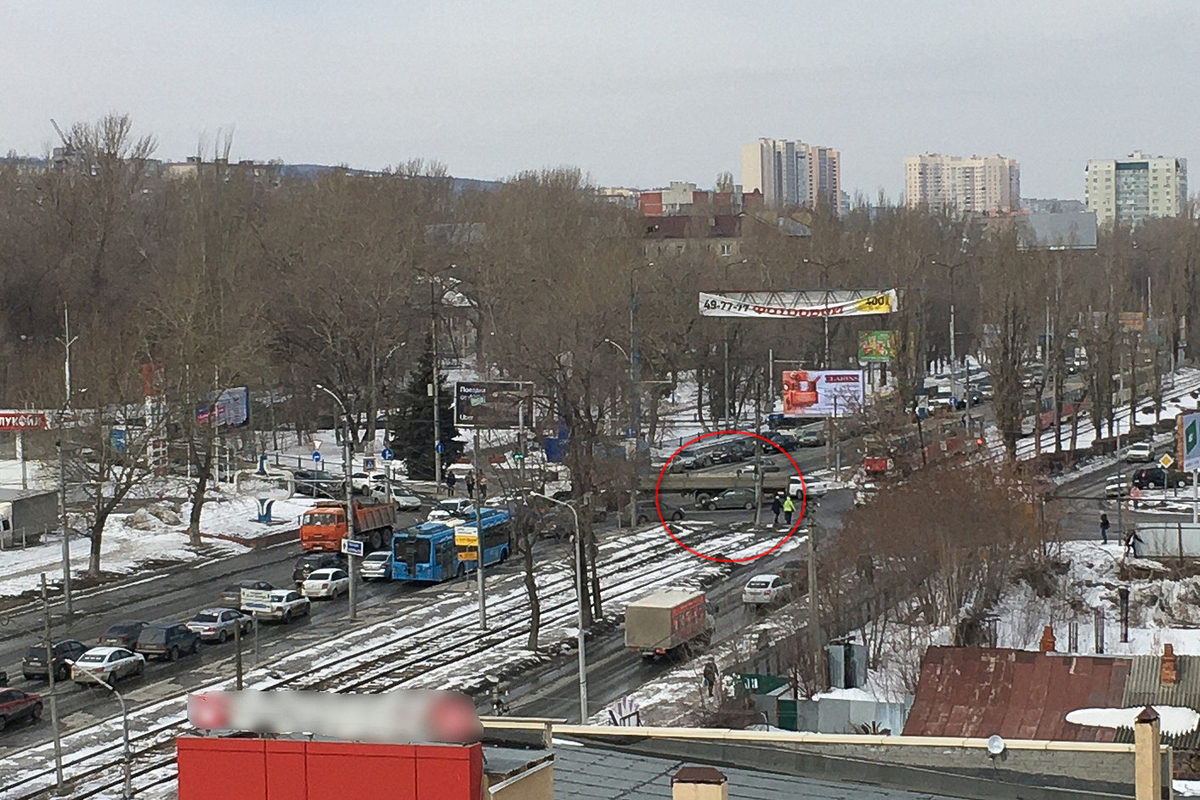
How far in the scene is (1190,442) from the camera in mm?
44594

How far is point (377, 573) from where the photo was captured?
135 ft

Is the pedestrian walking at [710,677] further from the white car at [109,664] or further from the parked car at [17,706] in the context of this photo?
the parked car at [17,706]

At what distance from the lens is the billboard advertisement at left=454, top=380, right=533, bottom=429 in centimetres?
5456

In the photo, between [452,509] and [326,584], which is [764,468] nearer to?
[452,509]

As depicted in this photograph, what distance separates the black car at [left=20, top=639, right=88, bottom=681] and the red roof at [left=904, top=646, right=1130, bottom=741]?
1698 cm

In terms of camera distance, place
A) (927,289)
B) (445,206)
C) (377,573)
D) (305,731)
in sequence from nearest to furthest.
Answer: (305,731), (377,573), (927,289), (445,206)

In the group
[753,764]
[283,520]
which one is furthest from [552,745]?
[283,520]

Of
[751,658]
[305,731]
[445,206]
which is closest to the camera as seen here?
[305,731]

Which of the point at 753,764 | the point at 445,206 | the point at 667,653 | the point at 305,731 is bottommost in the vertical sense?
the point at 667,653

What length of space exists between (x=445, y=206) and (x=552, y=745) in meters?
95.7

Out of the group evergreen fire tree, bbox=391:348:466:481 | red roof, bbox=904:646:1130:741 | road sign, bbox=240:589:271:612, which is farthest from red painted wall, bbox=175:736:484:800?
evergreen fire tree, bbox=391:348:466:481

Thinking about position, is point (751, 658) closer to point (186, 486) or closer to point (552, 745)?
point (552, 745)

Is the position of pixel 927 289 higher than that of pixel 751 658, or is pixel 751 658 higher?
pixel 927 289

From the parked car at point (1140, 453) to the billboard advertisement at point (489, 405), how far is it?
917 inches
